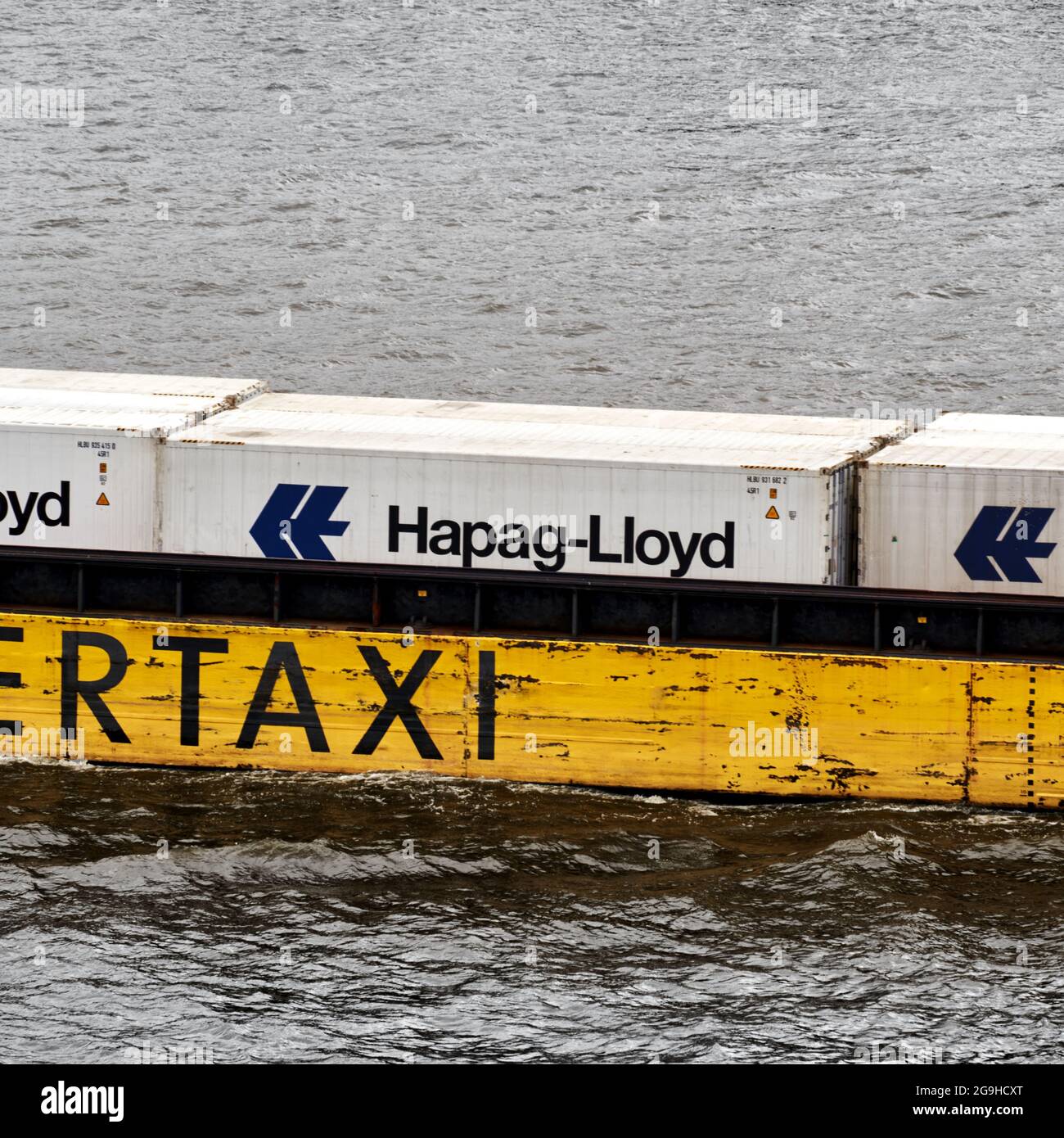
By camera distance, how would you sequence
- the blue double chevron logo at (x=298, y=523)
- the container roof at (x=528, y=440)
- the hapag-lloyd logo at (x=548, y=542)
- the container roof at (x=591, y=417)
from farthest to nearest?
the container roof at (x=591, y=417), the blue double chevron logo at (x=298, y=523), the hapag-lloyd logo at (x=548, y=542), the container roof at (x=528, y=440)

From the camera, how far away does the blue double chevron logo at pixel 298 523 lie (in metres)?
25.0

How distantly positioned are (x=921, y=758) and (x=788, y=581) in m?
3.08

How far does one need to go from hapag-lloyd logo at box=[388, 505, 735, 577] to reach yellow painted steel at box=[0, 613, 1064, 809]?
127 cm

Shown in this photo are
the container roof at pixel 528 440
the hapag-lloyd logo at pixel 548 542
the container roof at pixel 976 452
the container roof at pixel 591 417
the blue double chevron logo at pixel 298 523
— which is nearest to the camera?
the container roof at pixel 976 452

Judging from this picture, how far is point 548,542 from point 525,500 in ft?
2.33

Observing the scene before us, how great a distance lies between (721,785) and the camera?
24234 millimetres

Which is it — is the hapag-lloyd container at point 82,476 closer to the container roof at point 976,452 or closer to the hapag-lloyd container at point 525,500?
the hapag-lloyd container at point 525,500

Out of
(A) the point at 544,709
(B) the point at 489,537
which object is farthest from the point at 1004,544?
(B) the point at 489,537

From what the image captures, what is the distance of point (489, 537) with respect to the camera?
81.0 feet

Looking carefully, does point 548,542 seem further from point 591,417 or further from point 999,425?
point 999,425

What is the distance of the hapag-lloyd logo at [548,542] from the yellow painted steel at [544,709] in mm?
1274

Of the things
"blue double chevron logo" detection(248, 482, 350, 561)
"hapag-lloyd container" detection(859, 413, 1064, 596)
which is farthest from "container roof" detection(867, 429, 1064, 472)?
"blue double chevron logo" detection(248, 482, 350, 561)

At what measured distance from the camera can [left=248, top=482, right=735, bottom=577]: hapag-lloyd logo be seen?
79.7ft

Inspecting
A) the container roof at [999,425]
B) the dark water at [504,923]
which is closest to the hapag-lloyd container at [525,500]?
the container roof at [999,425]
